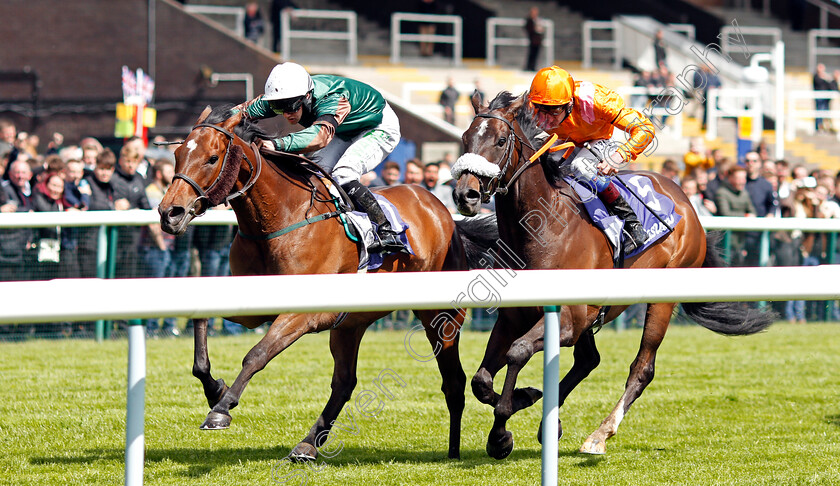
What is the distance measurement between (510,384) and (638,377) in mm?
1224

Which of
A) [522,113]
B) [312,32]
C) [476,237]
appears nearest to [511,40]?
[312,32]

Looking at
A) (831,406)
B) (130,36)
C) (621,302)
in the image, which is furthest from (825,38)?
(621,302)

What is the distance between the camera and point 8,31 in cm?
1614

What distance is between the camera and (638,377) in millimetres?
5621

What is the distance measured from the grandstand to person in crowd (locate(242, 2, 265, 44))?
18cm

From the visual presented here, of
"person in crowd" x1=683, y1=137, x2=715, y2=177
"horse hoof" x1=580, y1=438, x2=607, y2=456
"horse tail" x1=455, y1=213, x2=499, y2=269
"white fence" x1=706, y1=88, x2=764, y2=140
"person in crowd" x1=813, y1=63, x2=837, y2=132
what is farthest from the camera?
"person in crowd" x1=813, y1=63, x2=837, y2=132

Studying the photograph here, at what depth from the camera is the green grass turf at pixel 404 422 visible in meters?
4.77

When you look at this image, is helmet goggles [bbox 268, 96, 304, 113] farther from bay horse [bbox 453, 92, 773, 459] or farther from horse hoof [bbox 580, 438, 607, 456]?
horse hoof [bbox 580, 438, 607, 456]

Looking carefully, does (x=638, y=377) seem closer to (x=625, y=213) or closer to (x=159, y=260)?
(x=625, y=213)

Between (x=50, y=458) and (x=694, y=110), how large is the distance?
1612cm

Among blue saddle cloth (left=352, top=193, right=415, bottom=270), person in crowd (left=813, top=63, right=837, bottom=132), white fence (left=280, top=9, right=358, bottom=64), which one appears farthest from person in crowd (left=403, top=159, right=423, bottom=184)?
person in crowd (left=813, top=63, right=837, bottom=132)

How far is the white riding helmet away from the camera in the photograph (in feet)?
17.0

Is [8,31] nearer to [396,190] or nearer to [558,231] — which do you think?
[396,190]

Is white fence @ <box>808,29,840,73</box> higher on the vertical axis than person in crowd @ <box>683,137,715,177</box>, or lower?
higher
